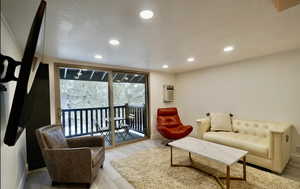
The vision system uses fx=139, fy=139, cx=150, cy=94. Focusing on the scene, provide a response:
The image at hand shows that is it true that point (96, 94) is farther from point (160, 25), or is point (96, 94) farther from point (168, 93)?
point (160, 25)

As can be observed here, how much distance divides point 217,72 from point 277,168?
96.4 inches

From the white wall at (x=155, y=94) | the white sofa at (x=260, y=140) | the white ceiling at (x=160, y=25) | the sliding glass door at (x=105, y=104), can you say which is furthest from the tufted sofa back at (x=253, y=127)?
the sliding glass door at (x=105, y=104)

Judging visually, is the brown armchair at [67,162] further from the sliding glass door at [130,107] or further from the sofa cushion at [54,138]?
the sliding glass door at [130,107]

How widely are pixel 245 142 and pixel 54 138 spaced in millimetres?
3343

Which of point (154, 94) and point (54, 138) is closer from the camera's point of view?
point (54, 138)

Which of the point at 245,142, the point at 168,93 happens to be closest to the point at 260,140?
the point at 245,142

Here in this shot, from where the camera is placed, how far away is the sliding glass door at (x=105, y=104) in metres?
3.83

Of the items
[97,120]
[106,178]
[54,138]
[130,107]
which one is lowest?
[106,178]

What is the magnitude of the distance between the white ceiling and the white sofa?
1539 millimetres

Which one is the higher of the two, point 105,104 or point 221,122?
point 105,104

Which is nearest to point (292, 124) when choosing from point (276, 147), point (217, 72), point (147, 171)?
point (276, 147)

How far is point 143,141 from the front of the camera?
13.5 feet

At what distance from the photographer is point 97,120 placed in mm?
4641

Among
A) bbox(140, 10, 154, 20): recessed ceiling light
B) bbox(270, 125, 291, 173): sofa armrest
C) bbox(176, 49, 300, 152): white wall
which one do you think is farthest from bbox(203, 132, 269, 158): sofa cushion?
bbox(140, 10, 154, 20): recessed ceiling light
